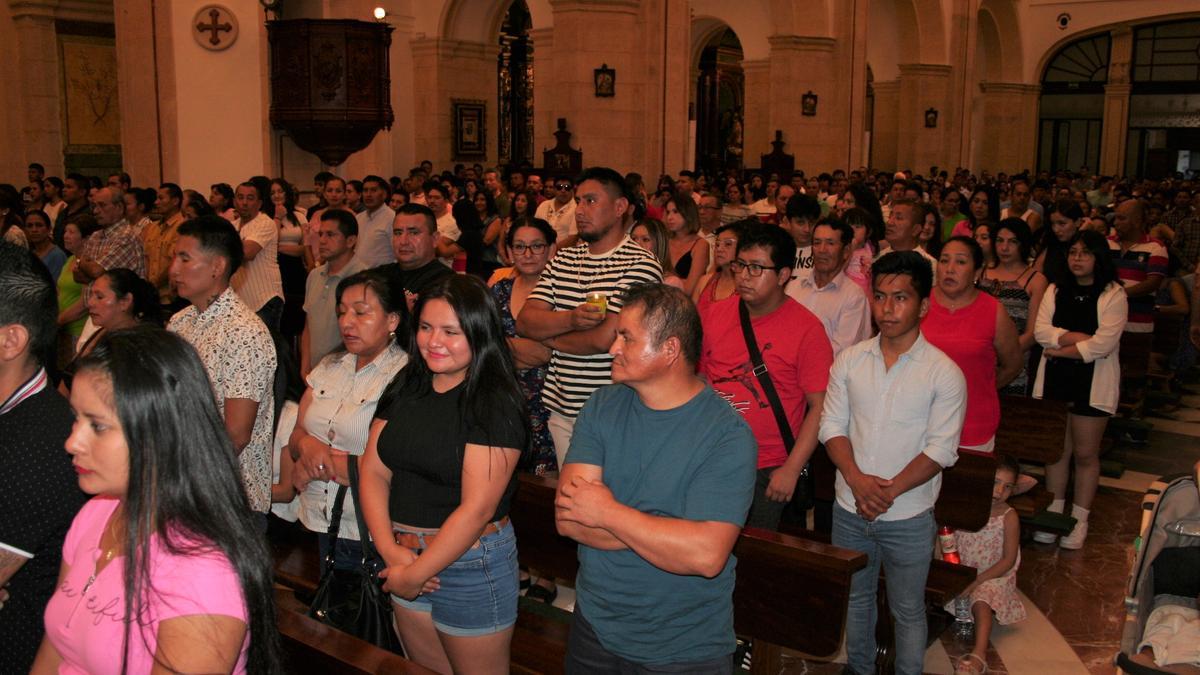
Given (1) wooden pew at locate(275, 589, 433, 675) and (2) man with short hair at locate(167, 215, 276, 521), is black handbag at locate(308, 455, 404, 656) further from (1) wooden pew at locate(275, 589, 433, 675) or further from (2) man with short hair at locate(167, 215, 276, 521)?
(2) man with short hair at locate(167, 215, 276, 521)

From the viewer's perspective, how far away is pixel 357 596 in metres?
3.49

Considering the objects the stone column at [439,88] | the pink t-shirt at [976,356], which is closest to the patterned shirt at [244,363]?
the pink t-shirt at [976,356]

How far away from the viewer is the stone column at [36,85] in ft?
48.8

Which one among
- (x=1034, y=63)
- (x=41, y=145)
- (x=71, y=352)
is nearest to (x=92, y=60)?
(x=41, y=145)

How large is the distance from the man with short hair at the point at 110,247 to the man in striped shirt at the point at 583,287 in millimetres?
4044

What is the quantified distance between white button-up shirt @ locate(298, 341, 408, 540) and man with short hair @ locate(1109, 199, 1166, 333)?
548 cm

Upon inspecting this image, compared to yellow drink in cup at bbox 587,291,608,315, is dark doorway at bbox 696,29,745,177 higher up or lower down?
higher up

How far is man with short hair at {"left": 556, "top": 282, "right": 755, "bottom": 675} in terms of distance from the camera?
256cm

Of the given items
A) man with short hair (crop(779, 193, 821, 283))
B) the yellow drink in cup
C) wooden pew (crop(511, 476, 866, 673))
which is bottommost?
wooden pew (crop(511, 476, 866, 673))

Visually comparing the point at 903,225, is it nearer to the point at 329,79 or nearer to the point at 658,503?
the point at 658,503

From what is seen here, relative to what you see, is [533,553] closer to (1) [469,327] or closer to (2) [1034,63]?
(1) [469,327]

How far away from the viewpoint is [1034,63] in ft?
106

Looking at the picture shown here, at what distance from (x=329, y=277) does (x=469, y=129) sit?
14441 mm

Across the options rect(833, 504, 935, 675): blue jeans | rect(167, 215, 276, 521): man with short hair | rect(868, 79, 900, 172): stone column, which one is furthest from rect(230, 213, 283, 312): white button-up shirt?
rect(868, 79, 900, 172): stone column
